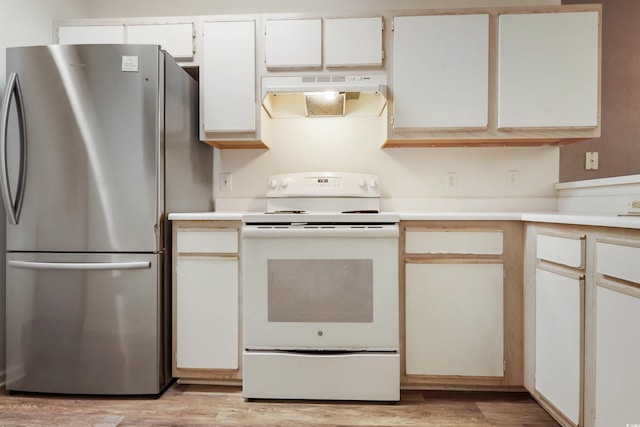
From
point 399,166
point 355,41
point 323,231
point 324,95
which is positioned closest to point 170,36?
point 324,95

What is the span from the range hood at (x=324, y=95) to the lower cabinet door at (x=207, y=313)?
1038 mm

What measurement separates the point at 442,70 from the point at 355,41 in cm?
54

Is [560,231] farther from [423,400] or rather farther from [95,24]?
[95,24]

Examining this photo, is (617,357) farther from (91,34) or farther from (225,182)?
(91,34)

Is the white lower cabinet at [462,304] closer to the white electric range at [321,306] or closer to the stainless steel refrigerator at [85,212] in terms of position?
the white electric range at [321,306]

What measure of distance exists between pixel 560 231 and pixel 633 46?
5.44 feet

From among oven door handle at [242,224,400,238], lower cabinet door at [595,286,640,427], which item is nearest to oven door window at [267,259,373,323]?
oven door handle at [242,224,400,238]

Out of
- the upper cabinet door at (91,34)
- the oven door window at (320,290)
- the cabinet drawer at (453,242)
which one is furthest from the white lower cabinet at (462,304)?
the upper cabinet door at (91,34)

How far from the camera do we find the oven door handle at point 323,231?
6.10 ft

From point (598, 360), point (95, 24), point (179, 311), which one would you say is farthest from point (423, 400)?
point (95, 24)

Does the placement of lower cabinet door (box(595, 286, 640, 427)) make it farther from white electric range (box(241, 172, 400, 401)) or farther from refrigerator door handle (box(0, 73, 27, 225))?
refrigerator door handle (box(0, 73, 27, 225))

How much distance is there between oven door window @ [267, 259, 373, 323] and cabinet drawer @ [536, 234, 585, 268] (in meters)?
0.80

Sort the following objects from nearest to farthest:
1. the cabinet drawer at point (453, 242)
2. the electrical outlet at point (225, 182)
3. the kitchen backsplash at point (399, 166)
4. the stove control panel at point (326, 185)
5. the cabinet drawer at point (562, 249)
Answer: the cabinet drawer at point (562, 249) → the cabinet drawer at point (453, 242) → the stove control panel at point (326, 185) → the kitchen backsplash at point (399, 166) → the electrical outlet at point (225, 182)

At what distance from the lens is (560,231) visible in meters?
1.60
